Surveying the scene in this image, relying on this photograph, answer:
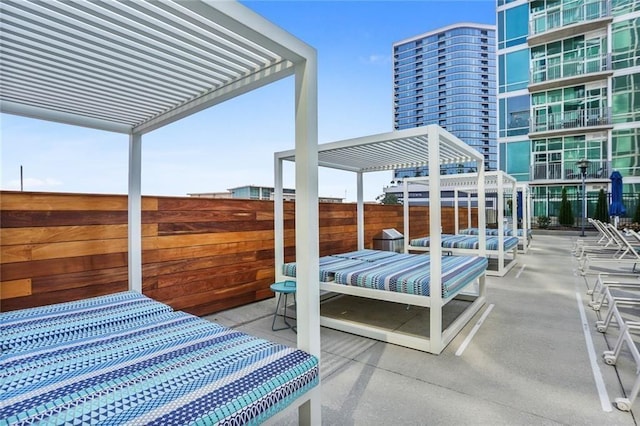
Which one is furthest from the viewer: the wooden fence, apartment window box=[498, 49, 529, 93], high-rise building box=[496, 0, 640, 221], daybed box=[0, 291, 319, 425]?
apartment window box=[498, 49, 529, 93]

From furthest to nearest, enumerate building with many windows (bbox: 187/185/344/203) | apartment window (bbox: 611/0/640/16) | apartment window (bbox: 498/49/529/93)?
apartment window (bbox: 498/49/529/93)
apartment window (bbox: 611/0/640/16)
building with many windows (bbox: 187/185/344/203)

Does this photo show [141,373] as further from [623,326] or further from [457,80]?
[457,80]

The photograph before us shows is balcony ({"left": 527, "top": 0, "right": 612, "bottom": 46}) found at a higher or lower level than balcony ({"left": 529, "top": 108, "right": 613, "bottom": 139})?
higher

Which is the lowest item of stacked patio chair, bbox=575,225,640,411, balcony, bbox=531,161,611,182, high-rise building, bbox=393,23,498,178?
stacked patio chair, bbox=575,225,640,411

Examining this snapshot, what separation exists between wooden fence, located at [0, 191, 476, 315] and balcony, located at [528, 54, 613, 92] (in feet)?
65.4

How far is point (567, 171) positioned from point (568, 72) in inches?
213

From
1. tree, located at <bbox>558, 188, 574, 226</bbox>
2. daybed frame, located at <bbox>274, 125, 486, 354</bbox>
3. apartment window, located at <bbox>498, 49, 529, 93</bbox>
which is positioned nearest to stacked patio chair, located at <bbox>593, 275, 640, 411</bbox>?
daybed frame, located at <bbox>274, 125, 486, 354</bbox>

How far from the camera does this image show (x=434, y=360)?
2.95 m

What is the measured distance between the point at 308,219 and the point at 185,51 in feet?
4.09

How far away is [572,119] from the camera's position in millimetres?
18094

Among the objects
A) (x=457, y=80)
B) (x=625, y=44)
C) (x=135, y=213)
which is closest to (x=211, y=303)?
(x=135, y=213)

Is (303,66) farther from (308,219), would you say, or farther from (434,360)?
(434,360)

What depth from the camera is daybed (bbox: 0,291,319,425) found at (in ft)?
3.88

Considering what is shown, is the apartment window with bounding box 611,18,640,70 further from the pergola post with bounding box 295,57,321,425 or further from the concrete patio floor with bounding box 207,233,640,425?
the pergola post with bounding box 295,57,321,425
